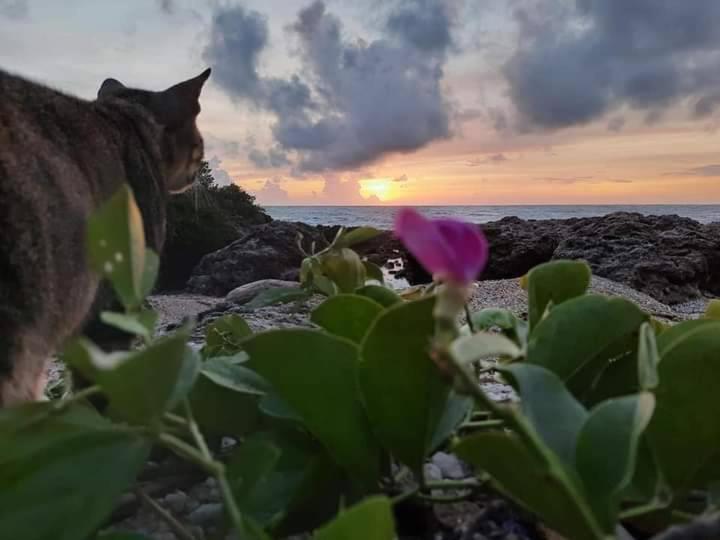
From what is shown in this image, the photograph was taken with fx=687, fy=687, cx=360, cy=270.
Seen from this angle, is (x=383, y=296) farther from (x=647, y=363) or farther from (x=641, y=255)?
(x=641, y=255)

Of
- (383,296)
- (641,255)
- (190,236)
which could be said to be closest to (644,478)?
(383,296)

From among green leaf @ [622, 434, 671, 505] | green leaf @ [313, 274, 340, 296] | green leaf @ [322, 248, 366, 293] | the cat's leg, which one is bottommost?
the cat's leg

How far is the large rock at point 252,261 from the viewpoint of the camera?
534cm

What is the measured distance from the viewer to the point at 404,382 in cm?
47

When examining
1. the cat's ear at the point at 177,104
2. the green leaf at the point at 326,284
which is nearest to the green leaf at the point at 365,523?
the green leaf at the point at 326,284

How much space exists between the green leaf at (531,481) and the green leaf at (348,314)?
197 millimetres

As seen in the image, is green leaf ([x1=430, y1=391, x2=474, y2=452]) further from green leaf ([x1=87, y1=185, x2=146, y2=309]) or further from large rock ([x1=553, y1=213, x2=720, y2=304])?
large rock ([x1=553, y1=213, x2=720, y2=304])

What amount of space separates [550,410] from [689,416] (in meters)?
0.11

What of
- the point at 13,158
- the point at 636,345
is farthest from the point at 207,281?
the point at 636,345

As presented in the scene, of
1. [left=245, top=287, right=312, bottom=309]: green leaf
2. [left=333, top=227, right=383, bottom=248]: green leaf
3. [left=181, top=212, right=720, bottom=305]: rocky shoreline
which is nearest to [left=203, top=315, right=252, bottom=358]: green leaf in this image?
[left=245, top=287, right=312, bottom=309]: green leaf

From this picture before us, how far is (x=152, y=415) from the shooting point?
15.2 inches

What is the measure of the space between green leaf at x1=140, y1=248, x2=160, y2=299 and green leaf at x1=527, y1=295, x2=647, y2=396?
29 centimetres

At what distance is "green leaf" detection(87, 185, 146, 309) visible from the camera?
0.42 meters

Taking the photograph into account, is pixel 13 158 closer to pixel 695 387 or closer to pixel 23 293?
pixel 23 293
